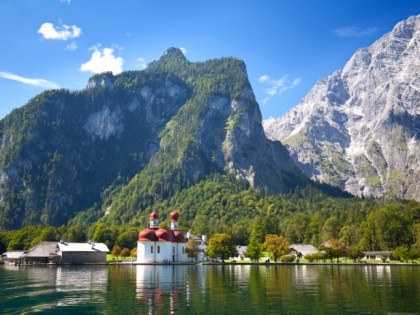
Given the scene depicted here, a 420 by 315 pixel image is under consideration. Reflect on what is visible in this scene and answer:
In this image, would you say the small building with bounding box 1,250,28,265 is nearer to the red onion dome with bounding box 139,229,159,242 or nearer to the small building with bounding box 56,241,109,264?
the small building with bounding box 56,241,109,264

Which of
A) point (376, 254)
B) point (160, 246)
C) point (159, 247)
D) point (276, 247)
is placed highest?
point (160, 246)

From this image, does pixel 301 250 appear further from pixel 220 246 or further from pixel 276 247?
pixel 220 246

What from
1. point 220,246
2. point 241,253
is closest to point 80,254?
point 220,246

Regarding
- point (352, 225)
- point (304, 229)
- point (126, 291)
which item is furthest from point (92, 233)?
point (126, 291)

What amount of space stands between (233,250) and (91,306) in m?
106

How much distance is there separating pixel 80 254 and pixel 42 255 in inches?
478

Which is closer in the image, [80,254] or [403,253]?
[403,253]

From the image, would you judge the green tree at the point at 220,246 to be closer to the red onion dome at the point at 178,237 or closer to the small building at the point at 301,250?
the red onion dome at the point at 178,237

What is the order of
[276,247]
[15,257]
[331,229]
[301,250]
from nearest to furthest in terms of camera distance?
[276,247] < [301,250] < [15,257] < [331,229]

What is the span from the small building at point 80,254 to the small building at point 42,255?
2000 mm

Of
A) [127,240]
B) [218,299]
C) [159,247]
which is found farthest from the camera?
[127,240]

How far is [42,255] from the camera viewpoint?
143000mm

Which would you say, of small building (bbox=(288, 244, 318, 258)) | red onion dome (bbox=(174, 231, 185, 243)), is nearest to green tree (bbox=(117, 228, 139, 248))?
red onion dome (bbox=(174, 231, 185, 243))

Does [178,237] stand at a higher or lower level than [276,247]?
higher
